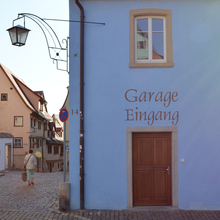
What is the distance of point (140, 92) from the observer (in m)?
8.98

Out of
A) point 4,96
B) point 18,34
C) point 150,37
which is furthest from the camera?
point 4,96

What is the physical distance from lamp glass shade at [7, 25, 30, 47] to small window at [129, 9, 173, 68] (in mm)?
3044

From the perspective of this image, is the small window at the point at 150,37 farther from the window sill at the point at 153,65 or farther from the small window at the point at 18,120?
the small window at the point at 18,120

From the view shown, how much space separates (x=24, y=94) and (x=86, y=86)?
28465mm

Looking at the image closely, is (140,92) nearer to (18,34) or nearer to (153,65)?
(153,65)

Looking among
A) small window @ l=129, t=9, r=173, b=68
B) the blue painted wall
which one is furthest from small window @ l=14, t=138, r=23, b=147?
small window @ l=129, t=9, r=173, b=68

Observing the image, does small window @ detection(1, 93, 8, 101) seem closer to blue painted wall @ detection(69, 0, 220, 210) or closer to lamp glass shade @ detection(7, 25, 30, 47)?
lamp glass shade @ detection(7, 25, 30, 47)

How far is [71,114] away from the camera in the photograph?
9.03 m

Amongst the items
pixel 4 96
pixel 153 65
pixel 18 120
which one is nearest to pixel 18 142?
pixel 18 120

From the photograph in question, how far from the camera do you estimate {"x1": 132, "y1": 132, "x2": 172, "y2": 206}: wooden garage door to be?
8.95m

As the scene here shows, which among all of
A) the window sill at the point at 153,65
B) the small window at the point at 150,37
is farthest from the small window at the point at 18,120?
the window sill at the point at 153,65

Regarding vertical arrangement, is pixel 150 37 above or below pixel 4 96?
below

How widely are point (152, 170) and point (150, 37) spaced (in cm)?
393

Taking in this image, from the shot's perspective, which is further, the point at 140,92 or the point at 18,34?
the point at 140,92
